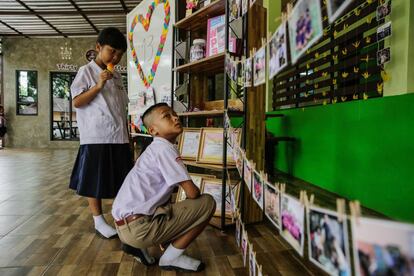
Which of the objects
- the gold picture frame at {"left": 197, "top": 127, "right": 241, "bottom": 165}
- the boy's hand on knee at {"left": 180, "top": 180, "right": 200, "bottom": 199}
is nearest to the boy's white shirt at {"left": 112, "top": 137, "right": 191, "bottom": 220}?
the boy's hand on knee at {"left": 180, "top": 180, "right": 200, "bottom": 199}

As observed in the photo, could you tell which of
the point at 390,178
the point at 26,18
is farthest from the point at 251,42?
the point at 26,18

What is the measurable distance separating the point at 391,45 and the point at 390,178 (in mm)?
1180

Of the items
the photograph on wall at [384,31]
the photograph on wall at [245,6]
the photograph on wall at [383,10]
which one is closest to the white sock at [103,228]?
the photograph on wall at [245,6]

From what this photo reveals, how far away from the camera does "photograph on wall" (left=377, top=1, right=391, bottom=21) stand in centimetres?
295

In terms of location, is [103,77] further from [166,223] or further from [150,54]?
[150,54]

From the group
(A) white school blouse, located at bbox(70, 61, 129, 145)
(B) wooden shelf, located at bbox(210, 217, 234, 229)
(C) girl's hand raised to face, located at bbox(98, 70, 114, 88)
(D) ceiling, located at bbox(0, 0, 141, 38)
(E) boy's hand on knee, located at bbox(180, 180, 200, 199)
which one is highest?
(D) ceiling, located at bbox(0, 0, 141, 38)

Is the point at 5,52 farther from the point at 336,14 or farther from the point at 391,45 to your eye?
the point at 336,14

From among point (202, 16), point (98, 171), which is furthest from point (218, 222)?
point (202, 16)

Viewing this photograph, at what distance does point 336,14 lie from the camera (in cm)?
64

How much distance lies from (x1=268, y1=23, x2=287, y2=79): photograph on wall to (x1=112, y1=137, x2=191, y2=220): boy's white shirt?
2.59ft

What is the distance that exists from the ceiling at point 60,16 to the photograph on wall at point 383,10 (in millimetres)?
5579

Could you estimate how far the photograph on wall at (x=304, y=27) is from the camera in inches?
26.9

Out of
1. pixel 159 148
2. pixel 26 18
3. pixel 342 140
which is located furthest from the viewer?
pixel 26 18

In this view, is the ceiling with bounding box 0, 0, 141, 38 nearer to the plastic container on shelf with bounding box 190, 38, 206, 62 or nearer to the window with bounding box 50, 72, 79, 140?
the window with bounding box 50, 72, 79, 140
